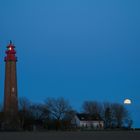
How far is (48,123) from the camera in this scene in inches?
4899

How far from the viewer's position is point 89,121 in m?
157

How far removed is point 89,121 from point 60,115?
24374 millimetres

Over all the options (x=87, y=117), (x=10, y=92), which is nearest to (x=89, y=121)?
(x=87, y=117)

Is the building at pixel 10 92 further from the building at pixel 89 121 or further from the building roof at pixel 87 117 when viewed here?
the building roof at pixel 87 117

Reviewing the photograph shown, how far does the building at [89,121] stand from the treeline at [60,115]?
6.91ft

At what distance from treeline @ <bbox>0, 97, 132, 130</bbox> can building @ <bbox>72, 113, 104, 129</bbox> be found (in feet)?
6.91

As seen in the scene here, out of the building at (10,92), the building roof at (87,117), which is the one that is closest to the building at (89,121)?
the building roof at (87,117)

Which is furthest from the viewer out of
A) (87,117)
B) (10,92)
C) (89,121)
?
(87,117)

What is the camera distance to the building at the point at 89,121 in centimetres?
14926

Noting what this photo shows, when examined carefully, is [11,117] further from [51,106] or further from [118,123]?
[118,123]

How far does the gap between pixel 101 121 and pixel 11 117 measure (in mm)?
42623

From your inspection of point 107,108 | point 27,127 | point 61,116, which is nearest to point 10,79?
point 27,127

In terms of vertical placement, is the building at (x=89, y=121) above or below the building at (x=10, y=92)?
below

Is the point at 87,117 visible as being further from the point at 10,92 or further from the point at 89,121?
the point at 10,92
